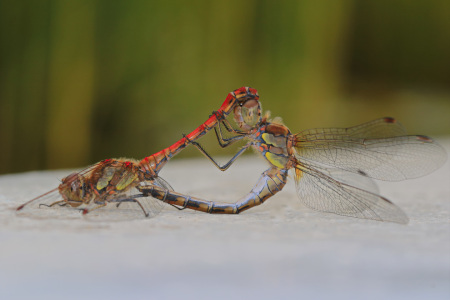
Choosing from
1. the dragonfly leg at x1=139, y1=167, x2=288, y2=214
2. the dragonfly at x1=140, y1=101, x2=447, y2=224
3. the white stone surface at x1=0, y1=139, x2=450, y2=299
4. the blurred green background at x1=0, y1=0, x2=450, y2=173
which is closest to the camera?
the white stone surface at x1=0, y1=139, x2=450, y2=299

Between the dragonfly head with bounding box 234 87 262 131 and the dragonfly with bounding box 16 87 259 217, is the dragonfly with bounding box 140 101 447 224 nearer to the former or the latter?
the dragonfly head with bounding box 234 87 262 131

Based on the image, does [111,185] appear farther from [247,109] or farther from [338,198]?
[338,198]

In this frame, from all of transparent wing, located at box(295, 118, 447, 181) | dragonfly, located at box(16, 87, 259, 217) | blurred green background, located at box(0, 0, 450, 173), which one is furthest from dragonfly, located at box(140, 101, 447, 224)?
blurred green background, located at box(0, 0, 450, 173)

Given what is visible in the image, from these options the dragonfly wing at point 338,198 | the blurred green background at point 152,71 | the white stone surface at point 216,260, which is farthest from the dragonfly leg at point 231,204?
the blurred green background at point 152,71

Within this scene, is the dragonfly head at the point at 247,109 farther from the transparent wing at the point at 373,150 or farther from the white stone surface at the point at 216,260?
the white stone surface at the point at 216,260

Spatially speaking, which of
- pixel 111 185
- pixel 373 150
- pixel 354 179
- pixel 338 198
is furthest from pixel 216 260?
pixel 373 150
